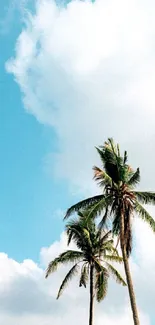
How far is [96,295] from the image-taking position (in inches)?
1431

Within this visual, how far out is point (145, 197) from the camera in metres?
29.9

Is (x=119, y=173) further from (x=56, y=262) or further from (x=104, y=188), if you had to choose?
(x=56, y=262)

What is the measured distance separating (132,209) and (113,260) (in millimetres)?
10500

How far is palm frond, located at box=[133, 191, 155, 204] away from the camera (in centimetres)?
2986

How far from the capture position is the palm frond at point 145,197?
29.9 meters

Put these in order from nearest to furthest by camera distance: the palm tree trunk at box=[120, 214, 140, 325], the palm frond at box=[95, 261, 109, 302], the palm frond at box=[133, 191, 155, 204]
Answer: the palm tree trunk at box=[120, 214, 140, 325], the palm frond at box=[133, 191, 155, 204], the palm frond at box=[95, 261, 109, 302]

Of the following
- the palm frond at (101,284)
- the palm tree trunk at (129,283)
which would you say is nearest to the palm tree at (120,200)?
the palm tree trunk at (129,283)

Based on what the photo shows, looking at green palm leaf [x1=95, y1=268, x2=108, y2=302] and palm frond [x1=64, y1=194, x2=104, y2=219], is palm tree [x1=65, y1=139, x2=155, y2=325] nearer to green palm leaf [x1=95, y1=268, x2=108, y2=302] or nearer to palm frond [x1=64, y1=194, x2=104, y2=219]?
palm frond [x1=64, y1=194, x2=104, y2=219]

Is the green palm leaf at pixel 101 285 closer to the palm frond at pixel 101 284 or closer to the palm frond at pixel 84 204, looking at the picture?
the palm frond at pixel 101 284

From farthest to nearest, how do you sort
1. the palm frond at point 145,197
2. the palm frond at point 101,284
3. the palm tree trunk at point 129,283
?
the palm frond at point 101,284, the palm frond at point 145,197, the palm tree trunk at point 129,283

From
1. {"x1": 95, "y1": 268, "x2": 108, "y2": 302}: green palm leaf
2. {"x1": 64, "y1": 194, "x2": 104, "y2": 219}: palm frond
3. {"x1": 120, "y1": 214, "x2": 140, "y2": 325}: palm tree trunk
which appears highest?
{"x1": 64, "y1": 194, "x2": 104, "y2": 219}: palm frond

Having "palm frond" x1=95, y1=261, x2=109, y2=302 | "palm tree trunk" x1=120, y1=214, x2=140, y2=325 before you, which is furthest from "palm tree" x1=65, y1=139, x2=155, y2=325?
"palm frond" x1=95, y1=261, x2=109, y2=302

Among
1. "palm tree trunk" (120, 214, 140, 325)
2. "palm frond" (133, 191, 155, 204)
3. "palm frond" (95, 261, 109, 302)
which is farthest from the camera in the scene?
"palm frond" (95, 261, 109, 302)

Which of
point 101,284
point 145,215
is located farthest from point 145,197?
point 101,284
